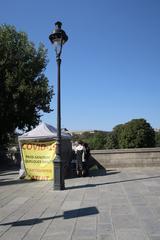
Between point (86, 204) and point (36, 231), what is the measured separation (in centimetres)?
273

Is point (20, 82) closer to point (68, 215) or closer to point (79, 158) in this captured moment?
point (79, 158)

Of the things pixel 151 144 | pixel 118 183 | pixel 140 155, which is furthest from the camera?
pixel 151 144

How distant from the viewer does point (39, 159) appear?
15711mm

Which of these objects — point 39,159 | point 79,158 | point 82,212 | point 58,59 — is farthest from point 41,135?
point 82,212

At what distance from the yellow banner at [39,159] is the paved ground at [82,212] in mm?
1785

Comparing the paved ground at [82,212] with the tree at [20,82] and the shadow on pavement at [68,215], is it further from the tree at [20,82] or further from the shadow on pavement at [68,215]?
the tree at [20,82]

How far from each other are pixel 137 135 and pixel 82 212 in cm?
4915

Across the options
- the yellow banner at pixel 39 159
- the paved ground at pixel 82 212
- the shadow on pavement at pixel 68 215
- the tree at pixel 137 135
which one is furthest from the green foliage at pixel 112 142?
the shadow on pavement at pixel 68 215

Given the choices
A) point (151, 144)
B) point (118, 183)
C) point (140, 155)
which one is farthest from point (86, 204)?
point (151, 144)

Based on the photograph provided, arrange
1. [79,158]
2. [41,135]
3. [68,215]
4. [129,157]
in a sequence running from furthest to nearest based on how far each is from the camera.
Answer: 1. [129,157]
2. [79,158]
3. [41,135]
4. [68,215]

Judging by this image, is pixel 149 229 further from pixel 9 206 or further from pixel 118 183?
A: pixel 118 183

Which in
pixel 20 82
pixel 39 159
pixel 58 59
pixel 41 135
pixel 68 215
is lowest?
pixel 68 215

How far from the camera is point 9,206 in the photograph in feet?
31.8

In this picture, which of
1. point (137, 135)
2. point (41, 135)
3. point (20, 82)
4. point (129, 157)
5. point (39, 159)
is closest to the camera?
point (39, 159)
